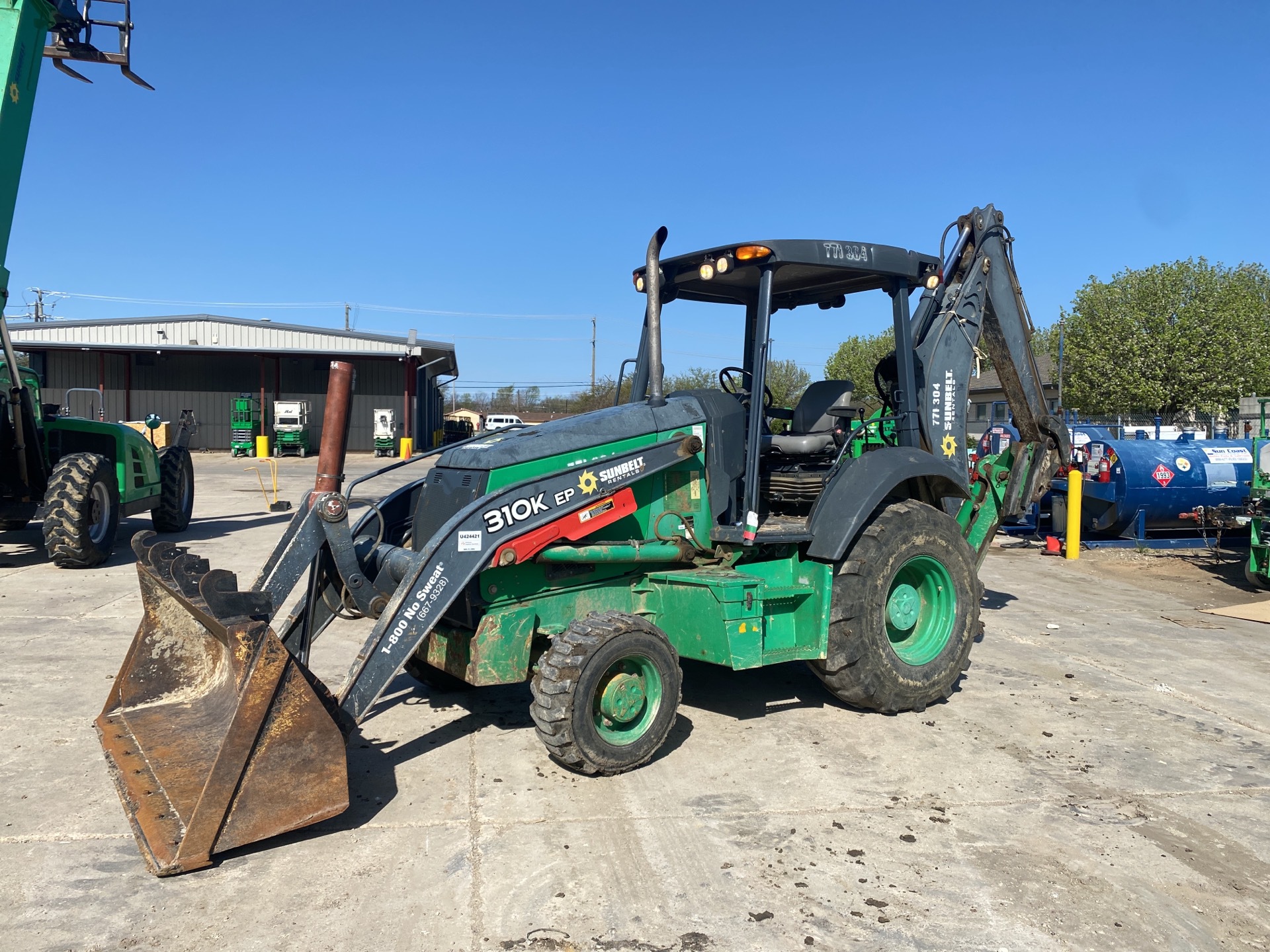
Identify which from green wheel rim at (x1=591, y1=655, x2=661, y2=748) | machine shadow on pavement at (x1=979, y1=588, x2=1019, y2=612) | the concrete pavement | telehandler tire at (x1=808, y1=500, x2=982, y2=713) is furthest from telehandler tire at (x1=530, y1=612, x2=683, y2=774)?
machine shadow on pavement at (x1=979, y1=588, x2=1019, y2=612)

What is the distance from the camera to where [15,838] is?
3953 millimetres

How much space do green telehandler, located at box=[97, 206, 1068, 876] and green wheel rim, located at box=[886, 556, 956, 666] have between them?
15mm

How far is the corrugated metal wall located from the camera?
119 ft

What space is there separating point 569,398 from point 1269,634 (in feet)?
219

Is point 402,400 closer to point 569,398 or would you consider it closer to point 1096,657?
point 1096,657

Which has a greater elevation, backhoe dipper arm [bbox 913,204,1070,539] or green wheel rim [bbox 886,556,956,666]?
backhoe dipper arm [bbox 913,204,1070,539]

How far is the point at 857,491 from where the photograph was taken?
5484 mm

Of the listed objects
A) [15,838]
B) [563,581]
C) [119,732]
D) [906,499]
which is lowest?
[15,838]

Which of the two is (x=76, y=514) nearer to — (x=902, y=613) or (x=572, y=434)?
(x=572, y=434)

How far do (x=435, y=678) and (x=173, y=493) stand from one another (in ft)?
29.8

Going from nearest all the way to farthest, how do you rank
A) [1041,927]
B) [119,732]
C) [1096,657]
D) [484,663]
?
[1041,927] < [119,732] < [484,663] < [1096,657]

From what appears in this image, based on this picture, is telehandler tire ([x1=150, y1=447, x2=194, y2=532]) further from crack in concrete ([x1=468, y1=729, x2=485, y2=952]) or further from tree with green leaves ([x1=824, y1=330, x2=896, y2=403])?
tree with green leaves ([x1=824, y1=330, x2=896, y2=403])

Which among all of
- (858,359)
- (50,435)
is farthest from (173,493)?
(858,359)

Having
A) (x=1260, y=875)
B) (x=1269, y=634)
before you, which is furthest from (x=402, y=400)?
(x=1260, y=875)
